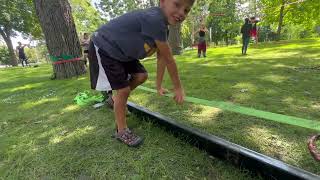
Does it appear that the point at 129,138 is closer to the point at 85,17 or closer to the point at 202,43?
the point at 202,43

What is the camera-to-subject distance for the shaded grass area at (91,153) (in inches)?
86.4

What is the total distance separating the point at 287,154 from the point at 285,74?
12.6 feet

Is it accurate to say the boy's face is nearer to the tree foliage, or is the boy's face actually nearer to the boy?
the boy

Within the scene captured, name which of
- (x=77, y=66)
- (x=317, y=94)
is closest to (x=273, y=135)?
(x=317, y=94)

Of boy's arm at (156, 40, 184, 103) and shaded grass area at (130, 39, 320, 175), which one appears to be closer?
boy's arm at (156, 40, 184, 103)

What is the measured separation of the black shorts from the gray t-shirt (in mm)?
60

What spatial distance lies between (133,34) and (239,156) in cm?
129

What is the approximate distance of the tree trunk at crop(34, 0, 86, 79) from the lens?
6.82 m

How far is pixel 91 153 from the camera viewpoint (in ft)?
8.45

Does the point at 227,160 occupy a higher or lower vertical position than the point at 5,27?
lower

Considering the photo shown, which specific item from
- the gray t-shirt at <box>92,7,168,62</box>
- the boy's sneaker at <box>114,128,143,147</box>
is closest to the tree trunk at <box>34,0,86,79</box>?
the gray t-shirt at <box>92,7,168,62</box>

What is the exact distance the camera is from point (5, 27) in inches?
1200

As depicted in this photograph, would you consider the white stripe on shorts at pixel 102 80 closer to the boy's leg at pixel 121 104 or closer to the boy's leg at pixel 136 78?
the boy's leg at pixel 121 104

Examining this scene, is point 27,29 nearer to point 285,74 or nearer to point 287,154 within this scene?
point 285,74
